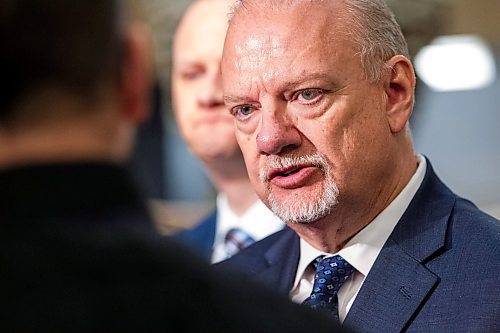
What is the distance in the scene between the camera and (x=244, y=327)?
1479 millimetres

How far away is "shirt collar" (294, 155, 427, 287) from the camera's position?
2641 millimetres

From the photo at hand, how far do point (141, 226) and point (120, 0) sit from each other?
0.31m

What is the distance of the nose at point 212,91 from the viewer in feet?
12.8

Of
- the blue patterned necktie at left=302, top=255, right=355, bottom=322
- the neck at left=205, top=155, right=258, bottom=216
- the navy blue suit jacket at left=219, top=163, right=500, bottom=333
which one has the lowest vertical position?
the neck at left=205, top=155, right=258, bottom=216

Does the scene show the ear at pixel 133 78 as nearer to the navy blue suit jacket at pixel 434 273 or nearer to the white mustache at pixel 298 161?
the navy blue suit jacket at pixel 434 273

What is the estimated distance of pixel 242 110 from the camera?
273 centimetres

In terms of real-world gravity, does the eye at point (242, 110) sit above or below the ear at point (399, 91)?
below

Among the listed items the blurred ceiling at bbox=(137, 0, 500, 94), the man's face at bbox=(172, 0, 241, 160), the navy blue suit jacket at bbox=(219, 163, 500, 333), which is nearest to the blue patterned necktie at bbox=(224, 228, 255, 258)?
the man's face at bbox=(172, 0, 241, 160)

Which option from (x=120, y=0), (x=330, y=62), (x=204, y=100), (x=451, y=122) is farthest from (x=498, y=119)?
(x=120, y=0)

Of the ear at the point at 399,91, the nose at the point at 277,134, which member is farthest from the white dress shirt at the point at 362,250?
the nose at the point at 277,134

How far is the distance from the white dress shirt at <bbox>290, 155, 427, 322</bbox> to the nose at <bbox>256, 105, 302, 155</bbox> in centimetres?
28

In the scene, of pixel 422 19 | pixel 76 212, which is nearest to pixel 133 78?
pixel 76 212

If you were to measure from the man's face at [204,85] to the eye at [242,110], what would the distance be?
1.11 m

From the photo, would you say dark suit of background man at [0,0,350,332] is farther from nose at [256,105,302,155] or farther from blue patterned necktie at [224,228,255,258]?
blue patterned necktie at [224,228,255,258]
